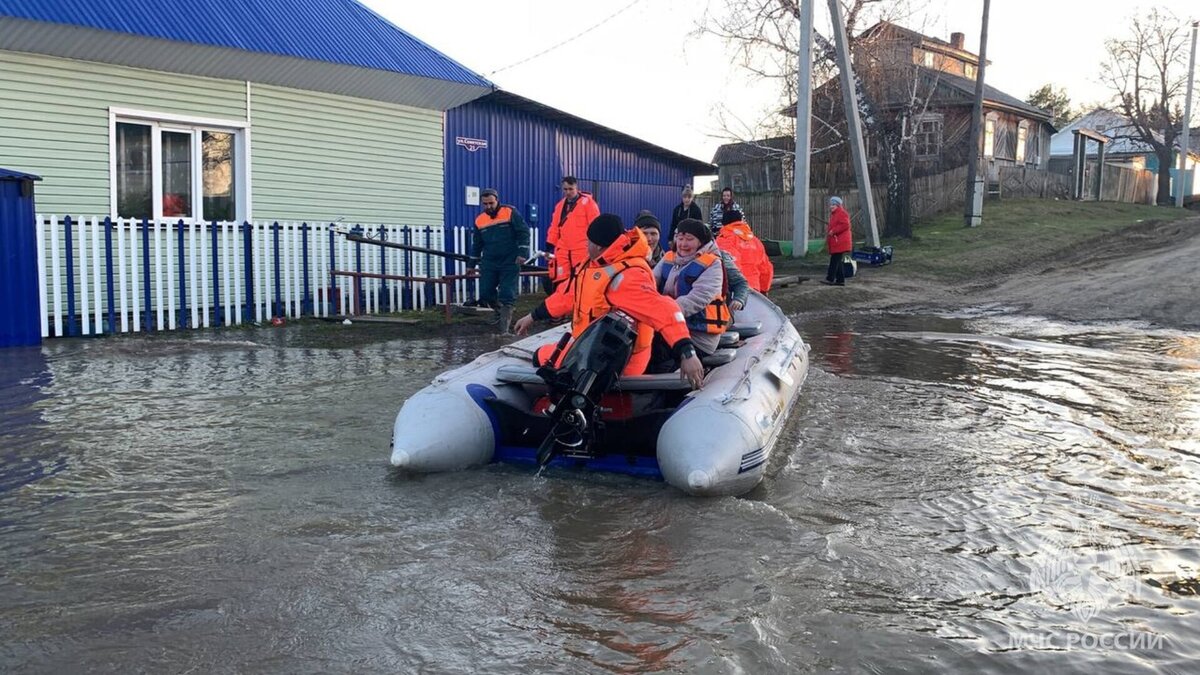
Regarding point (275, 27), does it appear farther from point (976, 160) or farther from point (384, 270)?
point (976, 160)

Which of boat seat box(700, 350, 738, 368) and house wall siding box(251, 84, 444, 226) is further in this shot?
house wall siding box(251, 84, 444, 226)

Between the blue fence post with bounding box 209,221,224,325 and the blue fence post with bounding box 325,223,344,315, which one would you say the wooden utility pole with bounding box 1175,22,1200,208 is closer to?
the blue fence post with bounding box 325,223,344,315

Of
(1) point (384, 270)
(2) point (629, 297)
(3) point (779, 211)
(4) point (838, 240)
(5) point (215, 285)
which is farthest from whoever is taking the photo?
(3) point (779, 211)

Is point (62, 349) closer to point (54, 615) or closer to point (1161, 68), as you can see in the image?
point (54, 615)

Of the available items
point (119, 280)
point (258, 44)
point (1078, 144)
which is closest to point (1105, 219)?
point (1078, 144)

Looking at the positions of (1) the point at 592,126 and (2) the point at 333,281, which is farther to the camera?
(1) the point at 592,126

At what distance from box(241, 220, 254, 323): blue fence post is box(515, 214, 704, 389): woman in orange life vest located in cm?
729

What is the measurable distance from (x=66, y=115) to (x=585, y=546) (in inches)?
382

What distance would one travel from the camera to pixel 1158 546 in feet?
15.5

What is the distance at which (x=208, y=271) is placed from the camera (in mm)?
12164

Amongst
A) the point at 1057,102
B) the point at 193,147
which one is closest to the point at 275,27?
the point at 193,147

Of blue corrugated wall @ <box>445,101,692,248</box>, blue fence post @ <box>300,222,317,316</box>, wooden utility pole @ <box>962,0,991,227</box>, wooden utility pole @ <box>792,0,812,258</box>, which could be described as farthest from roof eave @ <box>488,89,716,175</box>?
wooden utility pole @ <box>962,0,991,227</box>

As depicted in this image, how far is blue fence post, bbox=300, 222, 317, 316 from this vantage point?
13000 millimetres

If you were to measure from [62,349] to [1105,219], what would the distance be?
29.2 m
